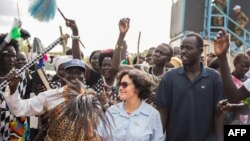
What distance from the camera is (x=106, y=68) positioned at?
18.8 feet

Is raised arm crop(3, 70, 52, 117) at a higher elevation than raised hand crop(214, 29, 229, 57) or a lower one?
lower

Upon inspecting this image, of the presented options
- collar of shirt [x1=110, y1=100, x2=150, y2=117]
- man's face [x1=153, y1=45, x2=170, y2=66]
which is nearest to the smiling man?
collar of shirt [x1=110, y1=100, x2=150, y2=117]

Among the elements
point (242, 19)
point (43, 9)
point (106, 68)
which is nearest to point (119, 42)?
point (106, 68)

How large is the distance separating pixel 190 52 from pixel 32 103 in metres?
1.57

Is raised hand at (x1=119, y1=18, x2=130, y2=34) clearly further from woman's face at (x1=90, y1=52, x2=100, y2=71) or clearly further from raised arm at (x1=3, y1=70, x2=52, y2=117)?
raised arm at (x1=3, y1=70, x2=52, y2=117)

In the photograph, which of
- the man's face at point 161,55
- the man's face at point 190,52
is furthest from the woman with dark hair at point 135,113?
the man's face at point 161,55

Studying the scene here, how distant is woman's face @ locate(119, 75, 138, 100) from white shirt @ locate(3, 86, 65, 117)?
0.53m

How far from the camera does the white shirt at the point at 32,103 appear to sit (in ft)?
13.3

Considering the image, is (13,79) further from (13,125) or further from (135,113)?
(13,125)

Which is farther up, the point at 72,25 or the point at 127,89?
the point at 72,25

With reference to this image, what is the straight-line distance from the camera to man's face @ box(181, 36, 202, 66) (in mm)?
4645

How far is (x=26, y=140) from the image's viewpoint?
5133mm

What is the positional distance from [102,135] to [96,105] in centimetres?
20

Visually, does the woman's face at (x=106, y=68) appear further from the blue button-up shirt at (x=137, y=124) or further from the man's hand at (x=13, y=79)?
the man's hand at (x=13, y=79)
